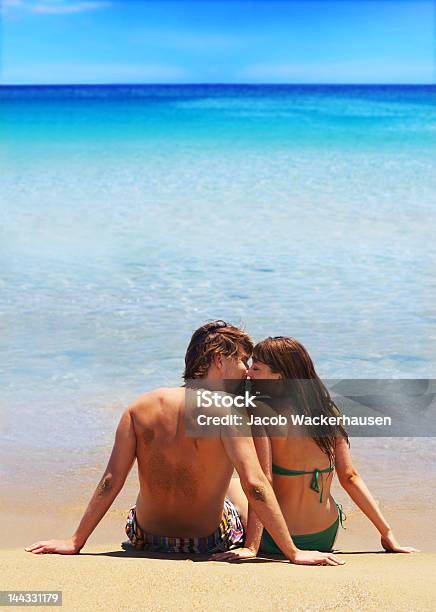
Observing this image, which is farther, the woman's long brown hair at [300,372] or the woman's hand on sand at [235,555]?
the woman's long brown hair at [300,372]

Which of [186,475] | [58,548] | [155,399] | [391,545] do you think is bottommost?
[391,545]

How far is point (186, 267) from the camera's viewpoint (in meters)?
9.87

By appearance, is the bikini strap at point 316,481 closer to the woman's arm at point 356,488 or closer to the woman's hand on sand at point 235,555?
the woman's arm at point 356,488

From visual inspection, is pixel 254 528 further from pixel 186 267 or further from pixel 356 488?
pixel 186 267

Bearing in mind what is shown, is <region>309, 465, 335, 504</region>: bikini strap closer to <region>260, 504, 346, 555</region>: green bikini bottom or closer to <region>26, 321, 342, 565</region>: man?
<region>260, 504, 346, 555</region>: green bikini bottom

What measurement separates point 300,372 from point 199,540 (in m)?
0.73

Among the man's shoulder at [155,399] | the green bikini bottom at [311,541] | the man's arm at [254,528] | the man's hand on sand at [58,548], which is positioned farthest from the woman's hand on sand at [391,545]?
the man's hand on sand at [58,548]

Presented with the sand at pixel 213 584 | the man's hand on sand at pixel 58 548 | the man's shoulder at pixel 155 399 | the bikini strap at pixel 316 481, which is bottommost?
the man's hand on sand at pixel 58 548

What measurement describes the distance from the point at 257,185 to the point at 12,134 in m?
16.2

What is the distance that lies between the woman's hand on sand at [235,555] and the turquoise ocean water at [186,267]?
1.87m

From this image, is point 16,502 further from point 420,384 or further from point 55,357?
point 420,384

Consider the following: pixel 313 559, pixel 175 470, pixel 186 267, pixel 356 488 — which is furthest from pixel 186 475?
pixel 186 267

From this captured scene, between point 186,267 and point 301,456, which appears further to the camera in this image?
point 186,267

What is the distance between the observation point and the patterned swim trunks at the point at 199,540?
11.5 feet
